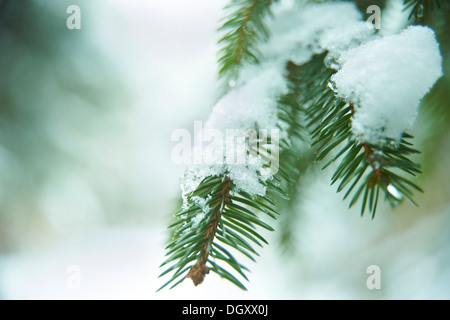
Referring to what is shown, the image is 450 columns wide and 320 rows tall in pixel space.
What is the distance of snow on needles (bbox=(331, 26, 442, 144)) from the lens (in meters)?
0.28

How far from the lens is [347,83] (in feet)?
1.08

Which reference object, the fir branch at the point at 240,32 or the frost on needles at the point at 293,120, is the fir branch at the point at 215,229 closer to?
the frost on needles at the point at 293,120

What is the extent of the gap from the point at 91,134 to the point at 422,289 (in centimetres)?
215

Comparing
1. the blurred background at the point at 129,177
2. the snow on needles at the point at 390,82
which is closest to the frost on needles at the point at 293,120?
the snow on needles at the point at 390,82

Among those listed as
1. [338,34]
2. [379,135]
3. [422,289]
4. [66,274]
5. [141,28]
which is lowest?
[422,289]

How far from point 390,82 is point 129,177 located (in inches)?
65.1

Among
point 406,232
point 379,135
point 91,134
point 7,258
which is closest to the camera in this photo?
point 379,135

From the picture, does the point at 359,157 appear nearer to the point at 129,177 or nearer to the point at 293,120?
the point at 293,120

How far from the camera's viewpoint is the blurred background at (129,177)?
103cm

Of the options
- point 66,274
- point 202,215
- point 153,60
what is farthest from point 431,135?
point 66,274

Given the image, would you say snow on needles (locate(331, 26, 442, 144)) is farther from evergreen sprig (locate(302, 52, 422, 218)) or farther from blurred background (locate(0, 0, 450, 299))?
blurred background (locate(0, 0, 450, 299))

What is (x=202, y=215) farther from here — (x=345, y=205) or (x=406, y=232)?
(x=406, y=232)

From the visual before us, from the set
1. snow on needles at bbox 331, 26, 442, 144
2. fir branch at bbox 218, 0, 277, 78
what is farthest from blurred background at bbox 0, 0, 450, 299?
snow on needles at bbox 331, 26, 442, 144

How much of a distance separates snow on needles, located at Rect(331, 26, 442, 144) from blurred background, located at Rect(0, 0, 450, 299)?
350mm
